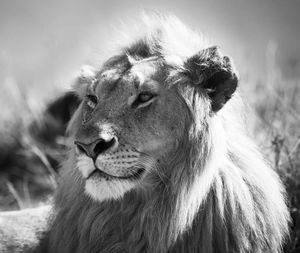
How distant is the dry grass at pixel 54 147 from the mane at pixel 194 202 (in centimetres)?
88

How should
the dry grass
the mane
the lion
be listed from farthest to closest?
the dry grass < the mane < the lion

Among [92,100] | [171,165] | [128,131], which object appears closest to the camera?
[128,131]

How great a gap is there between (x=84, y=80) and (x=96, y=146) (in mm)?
999

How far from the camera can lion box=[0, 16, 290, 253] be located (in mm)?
3748

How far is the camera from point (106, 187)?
12.2 ft

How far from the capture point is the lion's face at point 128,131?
12.0 ft

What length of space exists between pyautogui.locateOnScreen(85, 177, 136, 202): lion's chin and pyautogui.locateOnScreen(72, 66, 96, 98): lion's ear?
93 cm

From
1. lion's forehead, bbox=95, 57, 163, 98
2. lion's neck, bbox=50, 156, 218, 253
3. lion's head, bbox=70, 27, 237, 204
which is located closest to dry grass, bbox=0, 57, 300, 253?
lion's neck, bbox=50, 156, 218, 253

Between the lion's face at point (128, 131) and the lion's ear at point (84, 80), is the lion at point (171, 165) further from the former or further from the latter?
the lion's ear at point (84, 80)

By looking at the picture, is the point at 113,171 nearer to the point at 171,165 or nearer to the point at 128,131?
the point at 128,131

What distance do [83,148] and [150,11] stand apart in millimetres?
1462

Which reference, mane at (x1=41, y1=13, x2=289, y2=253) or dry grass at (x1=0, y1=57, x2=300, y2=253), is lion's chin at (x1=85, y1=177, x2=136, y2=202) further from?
dry grass at (x1=0, y1=57, x2=300, y2=253)

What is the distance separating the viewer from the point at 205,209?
12.8 ft

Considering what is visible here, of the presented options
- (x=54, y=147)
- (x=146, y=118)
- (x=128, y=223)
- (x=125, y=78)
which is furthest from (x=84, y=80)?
(x=54, y=147)
